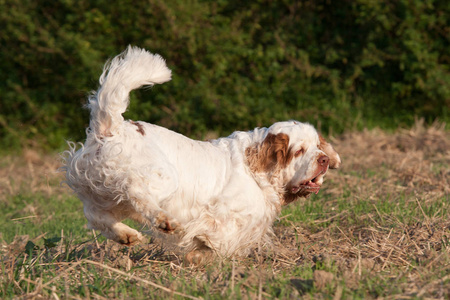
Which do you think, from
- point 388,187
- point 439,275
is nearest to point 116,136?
point 439,275

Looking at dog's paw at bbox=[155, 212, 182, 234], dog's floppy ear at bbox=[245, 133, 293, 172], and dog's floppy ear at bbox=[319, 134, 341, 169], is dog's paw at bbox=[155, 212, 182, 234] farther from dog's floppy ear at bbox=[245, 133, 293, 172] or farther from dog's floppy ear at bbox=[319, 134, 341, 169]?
dog's floppy ear at bbox=[319, 134, 341, 169]

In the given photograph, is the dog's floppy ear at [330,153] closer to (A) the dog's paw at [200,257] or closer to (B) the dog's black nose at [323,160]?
(B) the dog's black nose at [323,160]

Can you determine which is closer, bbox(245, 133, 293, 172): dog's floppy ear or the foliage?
bbox(245, 133, 293, 172): dog's floppy ear

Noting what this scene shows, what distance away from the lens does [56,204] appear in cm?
645

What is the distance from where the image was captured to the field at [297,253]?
2.89 meters

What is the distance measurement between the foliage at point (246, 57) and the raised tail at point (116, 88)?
6699 millimetres

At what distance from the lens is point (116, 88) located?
329 centimetres

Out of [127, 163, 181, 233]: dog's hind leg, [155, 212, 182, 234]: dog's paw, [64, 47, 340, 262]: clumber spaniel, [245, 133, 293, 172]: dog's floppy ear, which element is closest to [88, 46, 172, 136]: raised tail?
[64, 47, 340, 262]: clumber spaniel

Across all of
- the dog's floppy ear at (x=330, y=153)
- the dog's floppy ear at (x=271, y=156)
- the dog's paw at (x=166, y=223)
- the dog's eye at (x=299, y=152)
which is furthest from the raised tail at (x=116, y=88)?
the dog's floppy ear at (x=330, y=153)

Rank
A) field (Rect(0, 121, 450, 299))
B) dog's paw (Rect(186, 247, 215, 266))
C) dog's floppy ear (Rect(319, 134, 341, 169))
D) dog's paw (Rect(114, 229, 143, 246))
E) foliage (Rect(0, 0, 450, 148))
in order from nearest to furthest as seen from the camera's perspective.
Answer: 1. field (Rect(0, 121, 450, 299))
2. dog's paw (Rect(114, 229, 143, 246))
3. dog's paw (Rect(186, 247, 215, 266))
4. dog's floppy ear (Rect(319, 134, 341, 169))
5. foliage (Rect(0, 0, 450, 148))

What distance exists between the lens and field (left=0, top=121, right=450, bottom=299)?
2.89 meters

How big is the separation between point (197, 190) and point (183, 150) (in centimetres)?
24

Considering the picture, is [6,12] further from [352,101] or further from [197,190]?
[197,190]

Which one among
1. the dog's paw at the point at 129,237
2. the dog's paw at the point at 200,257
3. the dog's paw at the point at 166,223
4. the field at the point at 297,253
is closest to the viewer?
the field at the point at 297,253
